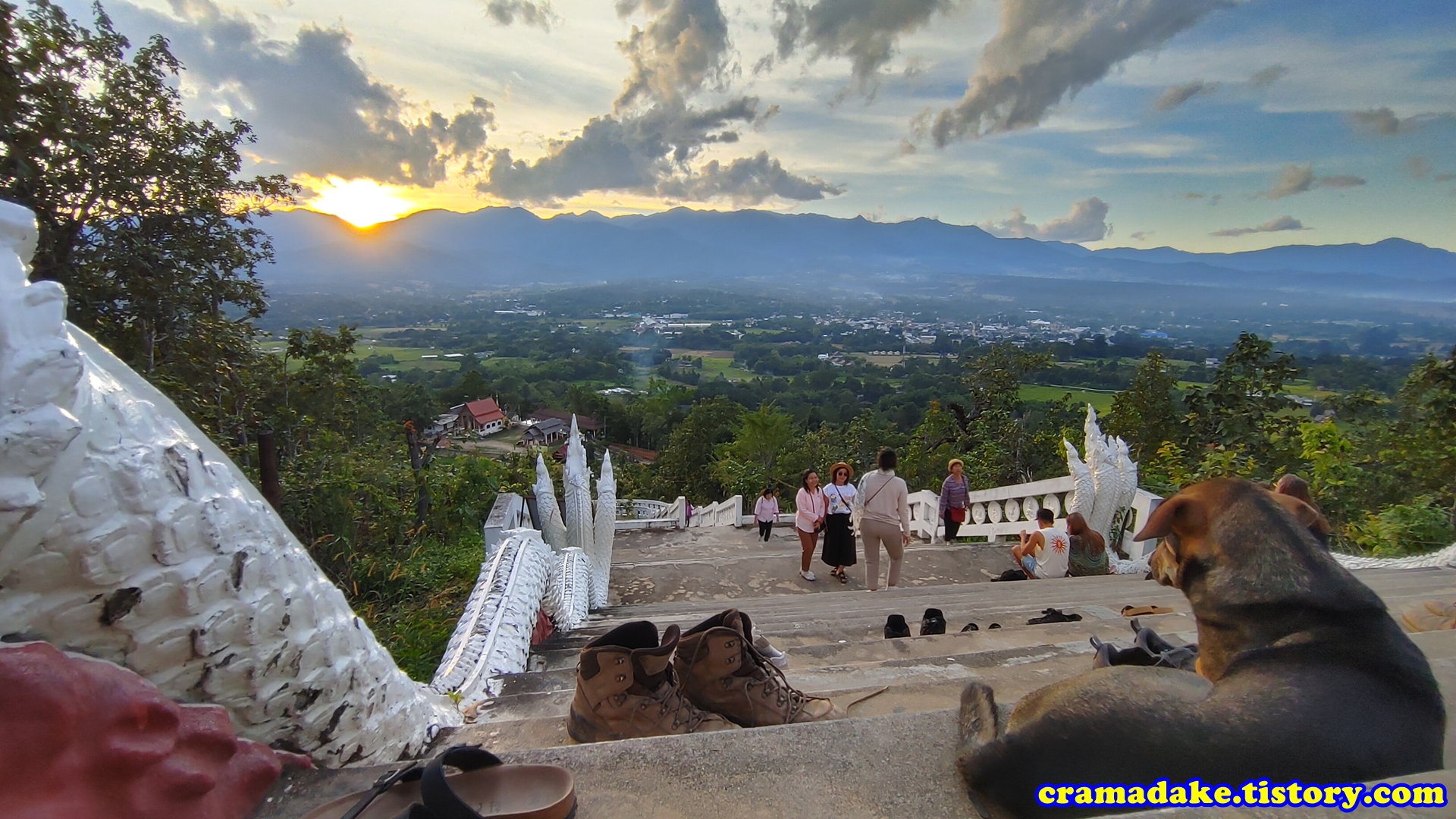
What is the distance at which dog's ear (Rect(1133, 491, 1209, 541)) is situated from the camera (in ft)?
6.16

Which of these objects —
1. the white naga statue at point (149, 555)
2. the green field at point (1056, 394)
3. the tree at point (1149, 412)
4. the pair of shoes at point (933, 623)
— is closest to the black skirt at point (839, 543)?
the pair of shoes at point (933, 623)

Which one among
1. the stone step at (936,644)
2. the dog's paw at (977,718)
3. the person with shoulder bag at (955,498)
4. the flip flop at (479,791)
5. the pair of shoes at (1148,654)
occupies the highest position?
the flip flop at (479,791)

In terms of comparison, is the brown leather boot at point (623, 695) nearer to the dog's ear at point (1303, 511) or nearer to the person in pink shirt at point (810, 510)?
the dog's ear at point (1303, 511)

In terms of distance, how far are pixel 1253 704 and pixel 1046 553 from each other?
4.94 m

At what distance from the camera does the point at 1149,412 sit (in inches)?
580

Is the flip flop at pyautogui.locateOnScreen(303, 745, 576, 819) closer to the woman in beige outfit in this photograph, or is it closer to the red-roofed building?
the woman in beige outfit

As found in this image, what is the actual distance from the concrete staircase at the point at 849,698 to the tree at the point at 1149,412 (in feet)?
34.6

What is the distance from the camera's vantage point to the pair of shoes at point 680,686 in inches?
77.8

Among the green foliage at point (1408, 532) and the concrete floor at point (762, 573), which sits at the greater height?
the green foliage at point (1408, 532)

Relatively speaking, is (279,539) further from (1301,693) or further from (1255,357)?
(1255,357)

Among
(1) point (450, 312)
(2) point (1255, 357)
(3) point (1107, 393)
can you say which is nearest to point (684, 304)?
(1) point (450, 312)

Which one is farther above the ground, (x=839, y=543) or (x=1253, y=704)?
(x=1253, y=704)

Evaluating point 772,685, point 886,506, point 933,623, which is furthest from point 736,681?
point 886,506

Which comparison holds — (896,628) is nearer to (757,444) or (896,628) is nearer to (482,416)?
(757,444)
